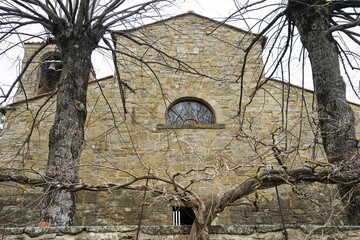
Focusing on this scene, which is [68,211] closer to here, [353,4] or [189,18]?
[353,4]

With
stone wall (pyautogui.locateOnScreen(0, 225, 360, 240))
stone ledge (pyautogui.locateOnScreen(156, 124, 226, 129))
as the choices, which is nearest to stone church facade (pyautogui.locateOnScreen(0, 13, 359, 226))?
stone ledge (pyautogui.locateOnScreen(156, 124, 226, 129))

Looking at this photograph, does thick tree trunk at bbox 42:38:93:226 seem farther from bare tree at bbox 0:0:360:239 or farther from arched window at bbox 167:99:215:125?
arched window at bbox 167:99:215:125

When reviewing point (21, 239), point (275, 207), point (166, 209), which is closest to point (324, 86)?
point (275, 207)

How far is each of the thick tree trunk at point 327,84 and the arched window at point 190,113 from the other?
3206mm

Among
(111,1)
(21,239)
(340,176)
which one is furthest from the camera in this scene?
(111,1)

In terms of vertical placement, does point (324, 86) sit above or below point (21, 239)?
above

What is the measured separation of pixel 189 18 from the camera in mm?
8977

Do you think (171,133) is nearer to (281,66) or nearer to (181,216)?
(181,216)

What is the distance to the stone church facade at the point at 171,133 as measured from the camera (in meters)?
6.25

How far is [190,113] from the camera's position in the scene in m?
7.69

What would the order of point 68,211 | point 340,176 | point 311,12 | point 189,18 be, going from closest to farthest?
point 340,176, point 68,211, point 311,12, point 189,18

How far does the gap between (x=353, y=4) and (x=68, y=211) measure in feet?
16.7

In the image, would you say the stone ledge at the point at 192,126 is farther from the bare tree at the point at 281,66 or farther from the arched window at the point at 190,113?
the bare tree at the point at 281,66

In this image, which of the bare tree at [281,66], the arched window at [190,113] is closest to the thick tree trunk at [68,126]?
the bare tree at [281,66]
